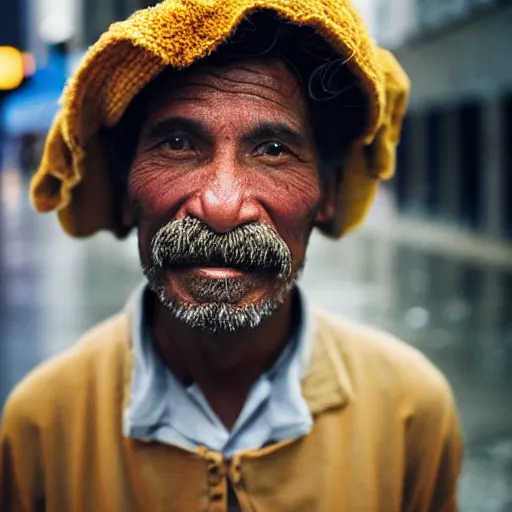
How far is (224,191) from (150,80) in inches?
10.9

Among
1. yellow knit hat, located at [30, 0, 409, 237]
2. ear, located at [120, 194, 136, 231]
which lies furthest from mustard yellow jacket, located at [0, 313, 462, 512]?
yellow knit hat, located at [30, 0, 409, 237]

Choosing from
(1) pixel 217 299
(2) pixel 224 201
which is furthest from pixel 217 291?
(2) pixel 224 201

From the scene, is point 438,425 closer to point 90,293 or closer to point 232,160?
point 232,160

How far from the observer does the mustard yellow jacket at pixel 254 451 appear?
1729mm

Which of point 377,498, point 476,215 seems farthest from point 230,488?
point 476,215

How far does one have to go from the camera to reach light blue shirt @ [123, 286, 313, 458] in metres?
1.75

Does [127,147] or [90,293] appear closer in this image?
[127,147]

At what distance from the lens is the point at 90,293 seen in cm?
1115

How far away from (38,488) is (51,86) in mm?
6575

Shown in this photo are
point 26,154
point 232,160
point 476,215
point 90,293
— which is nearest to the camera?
point 232,160

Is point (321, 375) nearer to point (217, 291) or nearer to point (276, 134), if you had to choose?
point (217, 291)

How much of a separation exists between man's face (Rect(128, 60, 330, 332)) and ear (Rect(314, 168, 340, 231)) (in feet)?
0.59

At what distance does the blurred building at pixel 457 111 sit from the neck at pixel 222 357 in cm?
1645

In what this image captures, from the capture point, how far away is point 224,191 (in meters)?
1.56
